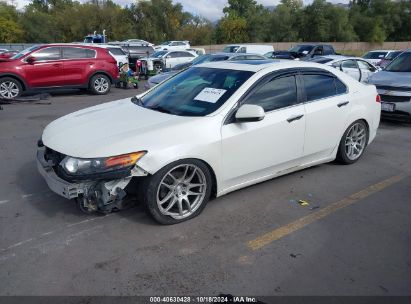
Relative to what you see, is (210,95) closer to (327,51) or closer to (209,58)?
(209,58)

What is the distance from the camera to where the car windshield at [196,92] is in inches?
163

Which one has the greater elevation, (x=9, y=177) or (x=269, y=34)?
(x=269, y=34)

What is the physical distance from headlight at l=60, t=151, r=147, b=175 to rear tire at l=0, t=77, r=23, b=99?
9530mm

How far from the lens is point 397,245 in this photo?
3.49 meters

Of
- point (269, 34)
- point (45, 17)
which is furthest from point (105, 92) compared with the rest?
point (45, 17)

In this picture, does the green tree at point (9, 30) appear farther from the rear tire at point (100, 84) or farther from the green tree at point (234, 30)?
the rear tire at point (100, 84)

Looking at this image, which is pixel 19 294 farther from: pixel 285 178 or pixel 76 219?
pixel 285 178

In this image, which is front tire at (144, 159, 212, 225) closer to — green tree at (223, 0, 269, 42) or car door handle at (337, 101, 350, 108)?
car door handle at (337, 101, 350, 108)

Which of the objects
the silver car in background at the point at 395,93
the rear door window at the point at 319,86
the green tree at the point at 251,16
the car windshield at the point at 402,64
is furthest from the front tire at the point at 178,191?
the green tree at the point at 251,16

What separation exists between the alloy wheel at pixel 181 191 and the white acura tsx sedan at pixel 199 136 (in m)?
0.01

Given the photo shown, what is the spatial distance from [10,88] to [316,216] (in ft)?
35.1

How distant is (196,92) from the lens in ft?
14.5

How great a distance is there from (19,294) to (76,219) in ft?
3.78

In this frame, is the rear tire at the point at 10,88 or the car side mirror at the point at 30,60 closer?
the rear tire at the point at 10,88
